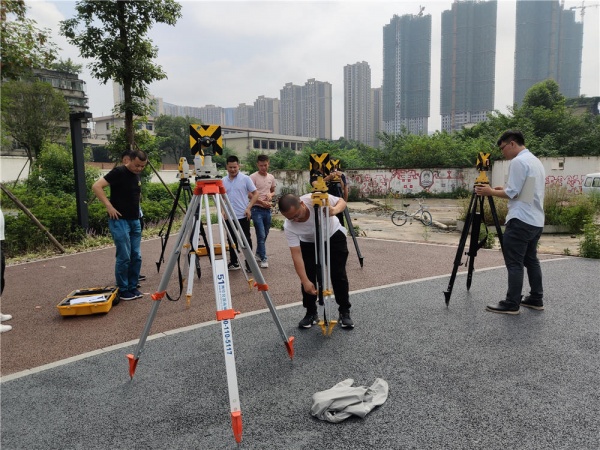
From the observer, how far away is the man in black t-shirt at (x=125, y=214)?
546cm

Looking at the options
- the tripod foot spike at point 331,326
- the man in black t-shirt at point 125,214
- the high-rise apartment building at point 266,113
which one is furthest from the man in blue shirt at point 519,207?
the high-rise apartment building at point 266,113

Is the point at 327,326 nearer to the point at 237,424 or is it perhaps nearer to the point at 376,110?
the point at 237,424

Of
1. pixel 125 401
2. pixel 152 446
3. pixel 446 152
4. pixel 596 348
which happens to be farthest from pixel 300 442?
pixel 446 152

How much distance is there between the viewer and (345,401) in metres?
2.86

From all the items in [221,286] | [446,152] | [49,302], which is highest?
[446,152]

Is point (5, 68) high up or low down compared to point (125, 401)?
up

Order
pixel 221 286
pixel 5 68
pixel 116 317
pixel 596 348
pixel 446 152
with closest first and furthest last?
1. pixel 221 286
2. pixel 596 348
3. pixel 116 317
4. pixel 5 68
5. pixel 446 152

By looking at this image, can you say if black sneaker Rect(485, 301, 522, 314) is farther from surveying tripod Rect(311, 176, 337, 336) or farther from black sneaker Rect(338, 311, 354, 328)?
surveying tripod Rect(311, 176, 337, 336)

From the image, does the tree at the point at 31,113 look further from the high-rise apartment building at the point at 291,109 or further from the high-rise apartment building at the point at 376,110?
the high-rise apartment building at the point at 291,109

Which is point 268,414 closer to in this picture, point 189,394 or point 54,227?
point 189,394

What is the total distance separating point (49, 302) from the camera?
18.8ft

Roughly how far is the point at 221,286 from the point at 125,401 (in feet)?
3.96

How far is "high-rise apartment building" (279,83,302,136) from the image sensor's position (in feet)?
279

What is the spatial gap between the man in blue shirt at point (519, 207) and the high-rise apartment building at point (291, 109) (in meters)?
82.1
